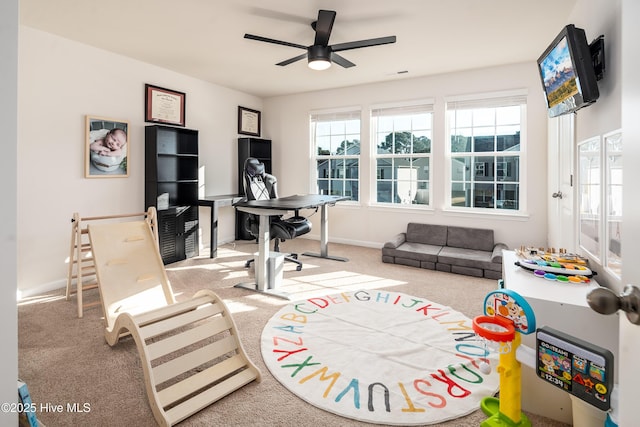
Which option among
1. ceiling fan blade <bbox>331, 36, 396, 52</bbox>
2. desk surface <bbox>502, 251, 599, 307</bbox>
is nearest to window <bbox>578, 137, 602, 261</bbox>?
desk surface <bbox>502, 251, 599, 307</bbox>

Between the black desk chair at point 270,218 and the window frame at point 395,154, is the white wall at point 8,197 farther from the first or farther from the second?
the window frame at point 395,154

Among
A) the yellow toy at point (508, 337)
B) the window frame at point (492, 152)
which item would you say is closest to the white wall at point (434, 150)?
the window frame at point (492, 152)

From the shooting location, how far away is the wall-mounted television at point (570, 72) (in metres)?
2.10

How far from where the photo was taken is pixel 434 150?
515cm

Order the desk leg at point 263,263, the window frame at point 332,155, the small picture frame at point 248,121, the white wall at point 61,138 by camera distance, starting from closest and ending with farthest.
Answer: the white wall at point 61,138, the desk leg at point 263,263, the window frame at point 332,155, the small picture frame at point 248,121

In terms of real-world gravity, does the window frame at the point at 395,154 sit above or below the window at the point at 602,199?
above

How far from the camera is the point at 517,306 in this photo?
155 centimetres

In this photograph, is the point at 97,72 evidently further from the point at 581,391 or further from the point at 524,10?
the point at 581,391

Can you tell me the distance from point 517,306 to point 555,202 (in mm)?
2851

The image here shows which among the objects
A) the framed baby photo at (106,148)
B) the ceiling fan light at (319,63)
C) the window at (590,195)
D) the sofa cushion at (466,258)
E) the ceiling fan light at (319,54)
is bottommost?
the sofa cushion at (466,258)

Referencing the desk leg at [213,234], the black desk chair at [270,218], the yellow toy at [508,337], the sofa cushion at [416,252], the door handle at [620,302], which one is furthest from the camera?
the desk leg at [213,234]

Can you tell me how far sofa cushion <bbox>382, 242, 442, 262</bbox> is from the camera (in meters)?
4.42

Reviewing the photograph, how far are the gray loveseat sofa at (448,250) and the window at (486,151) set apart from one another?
0.47m

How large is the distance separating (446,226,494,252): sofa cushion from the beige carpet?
832mm
